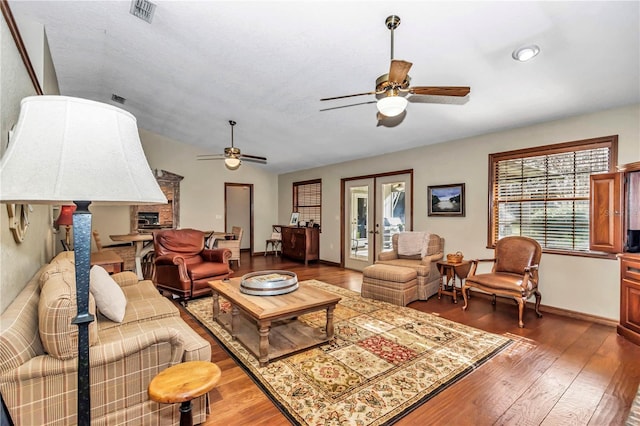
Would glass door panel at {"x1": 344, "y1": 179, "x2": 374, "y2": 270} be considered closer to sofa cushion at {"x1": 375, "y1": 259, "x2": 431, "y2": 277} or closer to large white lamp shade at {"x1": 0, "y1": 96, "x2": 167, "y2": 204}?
sofa cushion at {"x1": 375, "y1": 259, "x2": 431, "y2": 277}

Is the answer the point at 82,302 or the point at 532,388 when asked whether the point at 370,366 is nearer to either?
the point at 532,388

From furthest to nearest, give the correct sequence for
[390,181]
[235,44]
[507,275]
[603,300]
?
[390,181] → [507,275] → [603,300] → [235,44]

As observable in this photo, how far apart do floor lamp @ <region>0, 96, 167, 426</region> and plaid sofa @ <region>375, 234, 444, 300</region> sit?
3.93m

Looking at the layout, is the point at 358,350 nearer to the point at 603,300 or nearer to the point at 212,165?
the point at 603,300

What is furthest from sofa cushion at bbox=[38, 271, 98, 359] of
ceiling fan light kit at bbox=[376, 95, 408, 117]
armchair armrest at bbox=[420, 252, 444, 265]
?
armchair armrest at bbox=[420, 252, 444, 265]

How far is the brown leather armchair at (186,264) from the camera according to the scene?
4.12 meters

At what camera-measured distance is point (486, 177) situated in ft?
14.5

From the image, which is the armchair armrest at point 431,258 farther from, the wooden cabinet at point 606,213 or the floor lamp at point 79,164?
the floor lamp at point 79,164

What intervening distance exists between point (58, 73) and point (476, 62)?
5.21 m

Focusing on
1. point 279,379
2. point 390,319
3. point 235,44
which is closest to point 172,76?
point 235,44

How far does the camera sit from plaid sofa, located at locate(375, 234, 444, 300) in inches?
167

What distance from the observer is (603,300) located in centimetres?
341

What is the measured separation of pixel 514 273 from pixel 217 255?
4311 millimetres

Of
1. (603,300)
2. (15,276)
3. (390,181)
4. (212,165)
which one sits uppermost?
(212,165)
